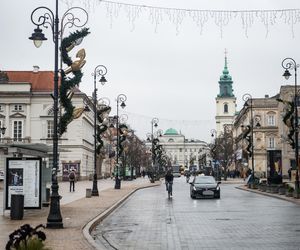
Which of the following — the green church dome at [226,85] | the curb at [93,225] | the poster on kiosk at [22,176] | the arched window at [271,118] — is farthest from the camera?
the green church dome at [226,85]

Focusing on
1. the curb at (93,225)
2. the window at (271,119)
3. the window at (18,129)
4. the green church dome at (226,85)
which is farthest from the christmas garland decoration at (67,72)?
the green church dome at (226,85)

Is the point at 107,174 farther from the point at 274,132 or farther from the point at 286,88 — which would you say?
the point at 286,88

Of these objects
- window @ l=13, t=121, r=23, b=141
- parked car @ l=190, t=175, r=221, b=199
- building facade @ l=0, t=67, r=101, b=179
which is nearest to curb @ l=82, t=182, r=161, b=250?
parked car @ l=190, t=175, r=221, b=199

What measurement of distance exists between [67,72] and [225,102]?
15652cm

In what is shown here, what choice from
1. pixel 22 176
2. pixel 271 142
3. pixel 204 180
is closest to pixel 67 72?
pixel 22 176

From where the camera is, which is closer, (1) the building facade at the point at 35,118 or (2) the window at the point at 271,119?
(1) the building facade at the point at 35,118

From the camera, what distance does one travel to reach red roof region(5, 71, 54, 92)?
288ft

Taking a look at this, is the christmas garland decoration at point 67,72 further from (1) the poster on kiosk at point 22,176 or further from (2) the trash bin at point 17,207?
(2) the trash bin at point 17,207

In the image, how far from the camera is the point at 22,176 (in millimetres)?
21797

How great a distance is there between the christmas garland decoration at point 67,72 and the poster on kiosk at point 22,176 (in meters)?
1.91

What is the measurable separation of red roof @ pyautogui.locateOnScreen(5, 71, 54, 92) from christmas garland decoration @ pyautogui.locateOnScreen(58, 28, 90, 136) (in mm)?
66838

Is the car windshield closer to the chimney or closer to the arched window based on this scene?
the chimney

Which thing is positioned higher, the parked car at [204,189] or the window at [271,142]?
the window at [271,142]

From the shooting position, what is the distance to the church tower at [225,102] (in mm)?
173875
